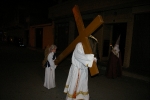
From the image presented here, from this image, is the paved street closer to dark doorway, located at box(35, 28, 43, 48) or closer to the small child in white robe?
the small child in white robe

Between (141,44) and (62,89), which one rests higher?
(141,44)

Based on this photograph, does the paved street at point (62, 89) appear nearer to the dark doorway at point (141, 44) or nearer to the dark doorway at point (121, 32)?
the dark doorway at point (141, 44)

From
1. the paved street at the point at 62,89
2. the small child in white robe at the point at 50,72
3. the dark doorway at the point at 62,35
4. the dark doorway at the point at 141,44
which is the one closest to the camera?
the paved street at the point at 62,89

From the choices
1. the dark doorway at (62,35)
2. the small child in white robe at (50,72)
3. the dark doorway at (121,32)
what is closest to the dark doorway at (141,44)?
the dark doorway at (121,32)

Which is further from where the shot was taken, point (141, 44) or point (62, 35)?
point (62, 35)

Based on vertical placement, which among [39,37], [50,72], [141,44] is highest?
[39,37]

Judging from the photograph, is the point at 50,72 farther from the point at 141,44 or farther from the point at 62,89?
the point at 141,44

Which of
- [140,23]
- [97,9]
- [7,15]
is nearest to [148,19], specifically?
[140,23]

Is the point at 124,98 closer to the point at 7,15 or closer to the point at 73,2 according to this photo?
the point at 73,2

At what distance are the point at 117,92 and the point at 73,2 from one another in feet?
31.1

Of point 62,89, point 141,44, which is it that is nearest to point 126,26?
point 141,44

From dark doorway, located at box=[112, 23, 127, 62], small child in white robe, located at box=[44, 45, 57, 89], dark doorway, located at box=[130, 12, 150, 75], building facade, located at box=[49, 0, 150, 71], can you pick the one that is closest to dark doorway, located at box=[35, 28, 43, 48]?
building facade, located at box=[49, 0, 150, 71]

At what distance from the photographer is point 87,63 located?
133 inches

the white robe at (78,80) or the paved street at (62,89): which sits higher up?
the white robe at (78,80)
